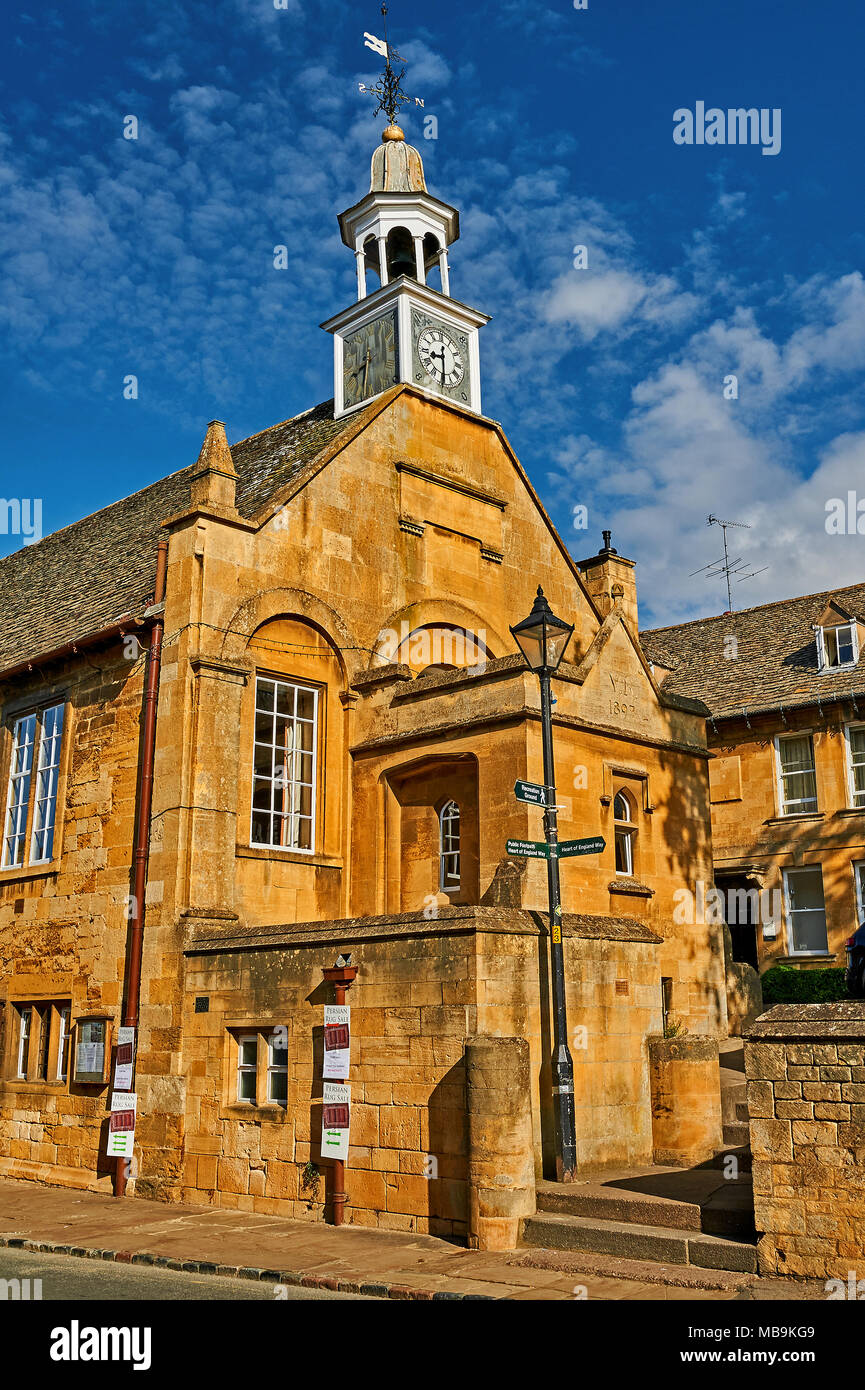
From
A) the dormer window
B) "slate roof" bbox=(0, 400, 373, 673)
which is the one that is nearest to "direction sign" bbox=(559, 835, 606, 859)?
"slate roof" bbox=(0, 400, 373, 673)

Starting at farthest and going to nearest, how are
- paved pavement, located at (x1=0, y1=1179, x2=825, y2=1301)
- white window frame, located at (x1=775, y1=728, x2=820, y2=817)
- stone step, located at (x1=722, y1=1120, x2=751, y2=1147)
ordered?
white window frame, located at (x1=775, y1=728, x2=820, y2=817) → stone step, located at (x1=722, y1=1120, x2=751, y2=1147) → paved pavement, located at (x1=0, y1=1179, x2=825, y2=1301)

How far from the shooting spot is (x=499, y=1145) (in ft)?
34.9

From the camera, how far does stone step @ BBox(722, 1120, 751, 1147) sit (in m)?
14.1

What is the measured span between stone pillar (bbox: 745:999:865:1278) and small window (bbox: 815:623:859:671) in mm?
20967

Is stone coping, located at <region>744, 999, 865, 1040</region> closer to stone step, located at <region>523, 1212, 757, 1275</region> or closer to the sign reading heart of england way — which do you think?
stone step, located at <region>523, 1212, 757, 1275</region>

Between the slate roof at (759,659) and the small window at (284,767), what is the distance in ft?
40.1

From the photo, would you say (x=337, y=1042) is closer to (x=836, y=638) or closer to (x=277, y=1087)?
(x=277, y=1087)

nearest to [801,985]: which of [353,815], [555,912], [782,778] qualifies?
[782,778]

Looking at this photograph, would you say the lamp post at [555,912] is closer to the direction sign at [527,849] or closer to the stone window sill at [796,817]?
the direction sign at [527,849]

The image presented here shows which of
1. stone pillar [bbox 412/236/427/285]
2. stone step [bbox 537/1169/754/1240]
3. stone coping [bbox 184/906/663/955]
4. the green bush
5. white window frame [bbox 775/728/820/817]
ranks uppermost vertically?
stone pillar [bbox 412/236/427/285]

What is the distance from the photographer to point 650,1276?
917 cm

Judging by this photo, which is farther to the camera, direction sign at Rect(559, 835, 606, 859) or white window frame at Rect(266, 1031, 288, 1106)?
white window frame at Rect(266, 1031, 288, 1106)

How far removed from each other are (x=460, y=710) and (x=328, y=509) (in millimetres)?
4340

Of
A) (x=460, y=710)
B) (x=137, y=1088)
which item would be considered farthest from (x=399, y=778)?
(x=137, y=1088)
